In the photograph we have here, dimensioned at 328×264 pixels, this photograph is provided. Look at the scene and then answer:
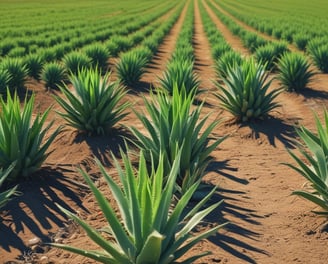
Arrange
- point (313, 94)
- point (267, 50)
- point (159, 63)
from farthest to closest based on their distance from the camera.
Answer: point (159, 63), point (267, 50), point (313, 94)

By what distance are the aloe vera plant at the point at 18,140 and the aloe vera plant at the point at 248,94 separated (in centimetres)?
350

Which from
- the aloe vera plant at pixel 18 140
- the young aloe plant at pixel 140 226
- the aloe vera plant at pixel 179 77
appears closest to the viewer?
the young aloe plant at pixel 140 226

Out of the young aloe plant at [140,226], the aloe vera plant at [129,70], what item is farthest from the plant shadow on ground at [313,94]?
the young aloe plant at [140,226]

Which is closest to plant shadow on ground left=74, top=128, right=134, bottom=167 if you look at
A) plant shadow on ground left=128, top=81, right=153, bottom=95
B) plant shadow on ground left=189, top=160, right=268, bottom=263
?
plant shadow on ground left=189, top=160, right=268, bottom=263

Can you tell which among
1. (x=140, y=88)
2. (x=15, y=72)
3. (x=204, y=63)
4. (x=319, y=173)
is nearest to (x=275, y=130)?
(x=319, y=173)

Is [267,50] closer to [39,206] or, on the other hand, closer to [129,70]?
[129,70]

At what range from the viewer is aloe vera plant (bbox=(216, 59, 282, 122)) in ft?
23.5

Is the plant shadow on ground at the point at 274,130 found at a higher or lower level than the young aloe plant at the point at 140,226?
lower

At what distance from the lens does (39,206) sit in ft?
15.0

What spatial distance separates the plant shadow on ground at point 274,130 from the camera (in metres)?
6.78

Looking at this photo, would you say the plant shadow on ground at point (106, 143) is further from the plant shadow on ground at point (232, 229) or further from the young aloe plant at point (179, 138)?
the plant shadow on ground at point (232, 229)

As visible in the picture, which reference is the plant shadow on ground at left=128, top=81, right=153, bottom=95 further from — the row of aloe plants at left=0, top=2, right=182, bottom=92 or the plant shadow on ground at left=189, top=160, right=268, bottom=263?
the plant shadow on ground at left=189, top=160, right=268, bottom=263

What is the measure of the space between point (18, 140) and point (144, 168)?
2.40 metres

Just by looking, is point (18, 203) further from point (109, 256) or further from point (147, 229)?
point (147, 229)
